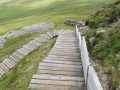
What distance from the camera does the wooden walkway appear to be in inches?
497

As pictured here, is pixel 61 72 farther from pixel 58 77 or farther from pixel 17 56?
pixel 17 56

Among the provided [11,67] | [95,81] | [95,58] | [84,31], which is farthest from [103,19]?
[95,81]

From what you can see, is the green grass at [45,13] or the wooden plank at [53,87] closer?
the wooden plank at [53,87]

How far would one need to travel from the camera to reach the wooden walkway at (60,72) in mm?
12625

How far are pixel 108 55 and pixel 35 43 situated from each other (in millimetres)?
14909

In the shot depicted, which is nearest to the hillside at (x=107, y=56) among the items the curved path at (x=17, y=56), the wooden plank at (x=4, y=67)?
the curved path at (x=17, y=56)

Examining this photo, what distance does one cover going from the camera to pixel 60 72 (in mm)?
14305

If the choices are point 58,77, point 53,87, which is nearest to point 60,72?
point 58,77

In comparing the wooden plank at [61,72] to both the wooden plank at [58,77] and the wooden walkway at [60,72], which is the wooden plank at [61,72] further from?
the wooden plank at [58,77]

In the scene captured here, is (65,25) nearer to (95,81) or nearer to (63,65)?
(63,65)

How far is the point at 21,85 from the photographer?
1430cm

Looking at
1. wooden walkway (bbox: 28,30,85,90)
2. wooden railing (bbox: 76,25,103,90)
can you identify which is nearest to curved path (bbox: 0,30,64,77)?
wooden walkway (bbox: 28,30,85,90)

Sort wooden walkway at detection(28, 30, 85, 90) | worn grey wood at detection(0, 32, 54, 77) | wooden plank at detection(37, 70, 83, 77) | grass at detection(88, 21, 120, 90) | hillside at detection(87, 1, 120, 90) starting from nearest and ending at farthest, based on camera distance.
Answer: hillside at detection(87, 1, 120, 90), grass at detection(88, 21, 120, 90), wooden walkway at detection(28, 30, 85, 90), wooden plank at detection(37, 70, 83, 77), worn grey wood at detection(0, 32, 54, 77)

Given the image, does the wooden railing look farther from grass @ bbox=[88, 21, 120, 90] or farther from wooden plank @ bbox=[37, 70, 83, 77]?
wooden plank @ bbox=[37, 70, 83, 77]
